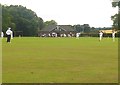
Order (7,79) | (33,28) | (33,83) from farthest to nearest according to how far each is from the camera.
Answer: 1. (33,28)
2. (7,79)
3. (33,83)

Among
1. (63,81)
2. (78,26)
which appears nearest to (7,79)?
(63,81)

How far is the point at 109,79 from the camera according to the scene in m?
10.5

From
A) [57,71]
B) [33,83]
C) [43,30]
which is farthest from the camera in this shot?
[43,30]

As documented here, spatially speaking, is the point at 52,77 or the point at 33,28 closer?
the point at 52,77

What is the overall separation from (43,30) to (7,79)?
149 metres

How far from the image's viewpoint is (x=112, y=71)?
40.7ft

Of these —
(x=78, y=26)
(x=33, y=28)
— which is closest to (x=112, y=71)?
(x=33, y=28)

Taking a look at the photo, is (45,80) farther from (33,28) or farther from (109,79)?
(33,28)

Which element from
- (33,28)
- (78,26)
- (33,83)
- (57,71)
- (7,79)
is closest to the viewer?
(33,83)

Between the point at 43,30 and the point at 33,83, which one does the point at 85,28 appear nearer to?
the point at 43,30

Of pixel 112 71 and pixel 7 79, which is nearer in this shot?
pixel 7 79

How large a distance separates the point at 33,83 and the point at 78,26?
165m

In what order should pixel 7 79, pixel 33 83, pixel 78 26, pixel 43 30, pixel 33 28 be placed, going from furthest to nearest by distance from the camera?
pixel 78 26
pixel 43 30
pixel 33 28
pixel 7 79
pixel 33 83

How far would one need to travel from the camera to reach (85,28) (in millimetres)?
164750
